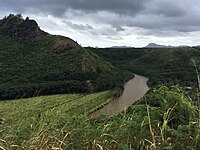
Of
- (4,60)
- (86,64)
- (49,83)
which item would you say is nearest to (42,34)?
(4,60)

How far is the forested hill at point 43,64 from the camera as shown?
5789cm

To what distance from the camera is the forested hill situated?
190ft

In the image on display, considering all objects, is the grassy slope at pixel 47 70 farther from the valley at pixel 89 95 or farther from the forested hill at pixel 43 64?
the valley at pixel 89 95

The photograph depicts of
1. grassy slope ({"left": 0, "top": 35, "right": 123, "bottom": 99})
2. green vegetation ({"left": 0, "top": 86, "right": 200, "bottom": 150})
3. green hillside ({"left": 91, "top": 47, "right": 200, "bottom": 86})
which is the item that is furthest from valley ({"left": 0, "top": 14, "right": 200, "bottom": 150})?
green hillside ({"left": 91, "top": 47, "right": 200, "bottom": 86})

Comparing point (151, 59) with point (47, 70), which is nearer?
point (47, 70)

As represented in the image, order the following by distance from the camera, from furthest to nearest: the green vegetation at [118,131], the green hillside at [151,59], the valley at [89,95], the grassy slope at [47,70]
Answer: the green hillside at [151,59]
the grassy slope at [47,70]
the valley at [89,95]
the green vegetation at [118,131]

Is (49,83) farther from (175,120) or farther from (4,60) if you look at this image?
(175,120)

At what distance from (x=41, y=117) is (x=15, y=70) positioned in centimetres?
6373

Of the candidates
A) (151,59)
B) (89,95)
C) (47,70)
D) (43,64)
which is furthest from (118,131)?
(151,59)

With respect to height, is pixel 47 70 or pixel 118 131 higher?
pixel 118 131

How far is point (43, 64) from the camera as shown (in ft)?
226

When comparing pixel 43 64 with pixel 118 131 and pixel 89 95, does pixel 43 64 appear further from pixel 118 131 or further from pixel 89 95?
pixel 118 131

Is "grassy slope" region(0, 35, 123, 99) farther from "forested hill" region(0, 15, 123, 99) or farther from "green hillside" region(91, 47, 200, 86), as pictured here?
"green hillside" region(91, 47, 200, 86)

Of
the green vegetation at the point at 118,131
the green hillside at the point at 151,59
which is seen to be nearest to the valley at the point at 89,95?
the green vegetation at the point at 118,131
